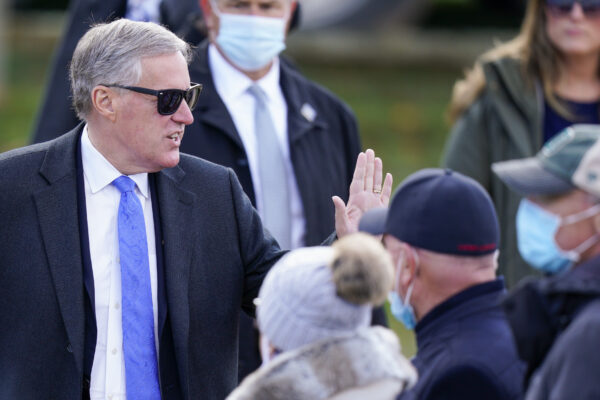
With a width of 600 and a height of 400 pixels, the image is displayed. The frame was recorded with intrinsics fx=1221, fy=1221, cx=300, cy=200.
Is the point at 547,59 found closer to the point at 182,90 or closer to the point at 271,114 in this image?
the point at 271,114

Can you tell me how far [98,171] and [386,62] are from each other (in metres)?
9.19

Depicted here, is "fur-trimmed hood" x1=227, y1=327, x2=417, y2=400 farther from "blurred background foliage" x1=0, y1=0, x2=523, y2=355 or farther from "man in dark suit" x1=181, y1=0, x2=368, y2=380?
"blurred background foliage" x1=0, y1=0, x2=523, y2=355

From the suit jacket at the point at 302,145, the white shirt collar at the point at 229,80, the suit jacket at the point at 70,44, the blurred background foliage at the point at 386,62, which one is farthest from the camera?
the blurred background foliage at the point at 386,62

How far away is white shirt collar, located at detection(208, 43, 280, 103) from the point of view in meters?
5.19

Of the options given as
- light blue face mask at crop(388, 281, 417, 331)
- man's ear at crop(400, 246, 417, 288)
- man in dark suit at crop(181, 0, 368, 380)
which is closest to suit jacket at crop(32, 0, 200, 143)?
man in dark suit at crop(181, 0, 368, 380)

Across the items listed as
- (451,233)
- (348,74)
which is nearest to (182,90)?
(451,233)

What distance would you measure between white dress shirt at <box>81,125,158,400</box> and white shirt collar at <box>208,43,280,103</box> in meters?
1.42

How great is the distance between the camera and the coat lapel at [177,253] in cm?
367

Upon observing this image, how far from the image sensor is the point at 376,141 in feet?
35.4

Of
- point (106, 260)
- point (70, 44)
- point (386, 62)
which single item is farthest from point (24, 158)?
point (386, 62)

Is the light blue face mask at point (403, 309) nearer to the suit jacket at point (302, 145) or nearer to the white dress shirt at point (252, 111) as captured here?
the suit jacket at point (302, 145)

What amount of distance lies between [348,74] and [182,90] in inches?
345

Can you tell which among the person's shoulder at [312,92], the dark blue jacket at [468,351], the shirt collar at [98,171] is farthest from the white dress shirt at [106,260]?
the person's shoulder at [312,92]

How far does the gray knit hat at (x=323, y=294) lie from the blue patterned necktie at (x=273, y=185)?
1.98 m
